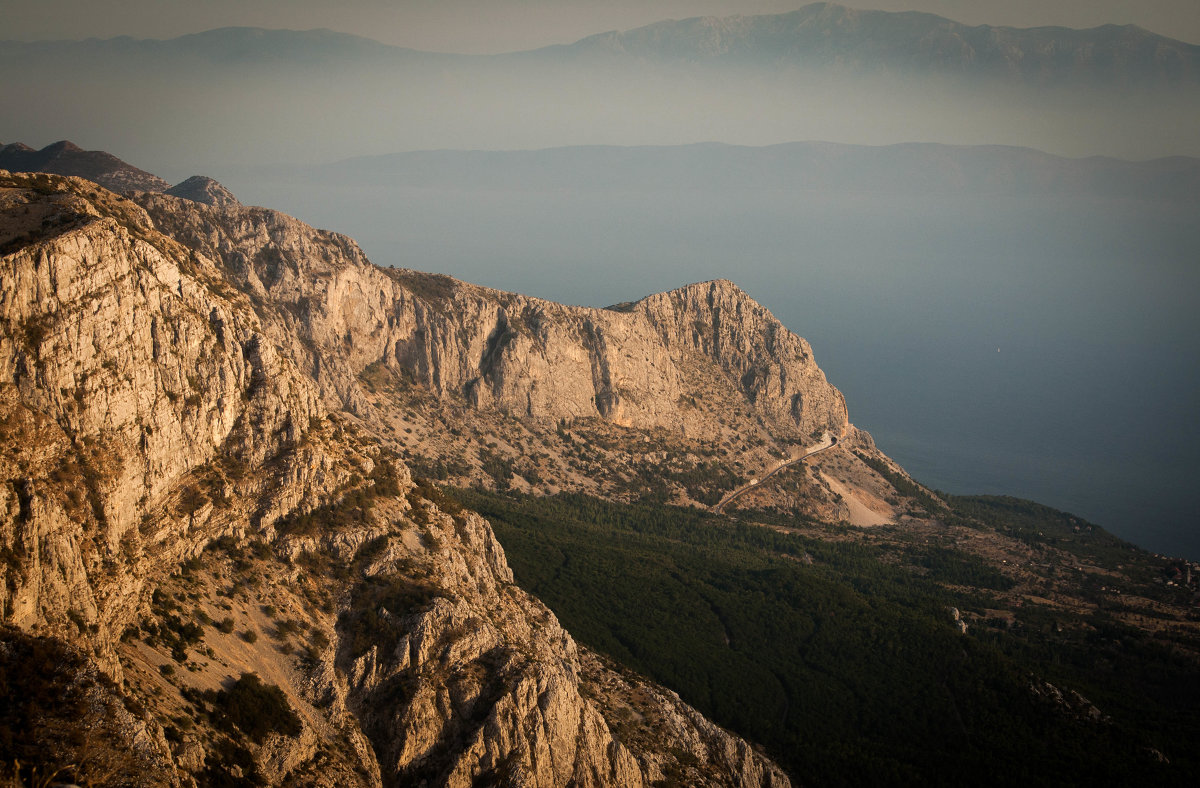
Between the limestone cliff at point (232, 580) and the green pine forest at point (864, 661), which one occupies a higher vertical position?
the limestone cliff at point (232, 580)

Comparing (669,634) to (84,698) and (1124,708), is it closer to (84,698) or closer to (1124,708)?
(1124,708)

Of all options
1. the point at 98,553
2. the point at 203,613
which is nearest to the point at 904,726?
the point at 203,613

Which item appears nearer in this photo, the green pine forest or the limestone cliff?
the limestone cliff

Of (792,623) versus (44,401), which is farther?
(792,623)

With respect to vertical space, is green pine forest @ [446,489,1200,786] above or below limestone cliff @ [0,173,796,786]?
below

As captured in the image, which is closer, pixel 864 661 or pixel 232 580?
pixel 232 580

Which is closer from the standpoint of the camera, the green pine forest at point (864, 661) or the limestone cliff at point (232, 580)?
the limestone cliff at point (232, 580)

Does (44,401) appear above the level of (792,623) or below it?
above

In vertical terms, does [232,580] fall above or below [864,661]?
above
